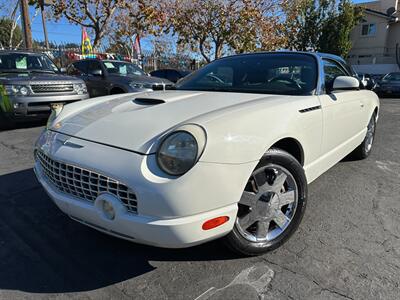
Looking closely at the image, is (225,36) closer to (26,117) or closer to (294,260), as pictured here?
(26,117)

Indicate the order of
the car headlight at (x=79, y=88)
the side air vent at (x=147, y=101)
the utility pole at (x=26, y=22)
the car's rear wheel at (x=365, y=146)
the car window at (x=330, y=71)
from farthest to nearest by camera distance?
1. the utility pole at (x=26, y=22)
2. the car headlight at (x=79, y=88)
3. the car's rear wheel at (x=365, y=146)
4. the car window at (x=330, y=71)
5. the side air vent at (x=147, y=101)

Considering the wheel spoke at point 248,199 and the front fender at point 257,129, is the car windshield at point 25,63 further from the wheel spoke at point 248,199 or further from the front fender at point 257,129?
the wheel spoke at point 248,199

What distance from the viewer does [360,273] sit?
7.04ft

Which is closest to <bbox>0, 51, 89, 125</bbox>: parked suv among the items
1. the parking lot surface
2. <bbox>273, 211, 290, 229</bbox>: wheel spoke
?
the parking lot surface

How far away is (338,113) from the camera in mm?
3150

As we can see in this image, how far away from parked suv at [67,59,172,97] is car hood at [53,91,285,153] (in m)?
5.43

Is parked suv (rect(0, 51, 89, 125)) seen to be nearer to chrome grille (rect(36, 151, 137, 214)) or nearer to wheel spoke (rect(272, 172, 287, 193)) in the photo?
chrome grille (rect(36, 151, 137, 214))

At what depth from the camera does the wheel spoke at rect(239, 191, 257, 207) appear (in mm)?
2145

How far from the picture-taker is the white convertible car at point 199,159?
1809mm

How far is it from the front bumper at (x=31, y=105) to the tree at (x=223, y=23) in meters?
12.1

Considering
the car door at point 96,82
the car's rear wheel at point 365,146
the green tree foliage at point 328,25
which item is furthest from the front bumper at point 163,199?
the green tree foliage at point 328,25

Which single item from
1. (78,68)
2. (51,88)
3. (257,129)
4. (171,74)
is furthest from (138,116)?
(171,74)

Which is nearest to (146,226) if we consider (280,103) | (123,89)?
(280,103)

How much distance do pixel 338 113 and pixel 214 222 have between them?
1937 mm
